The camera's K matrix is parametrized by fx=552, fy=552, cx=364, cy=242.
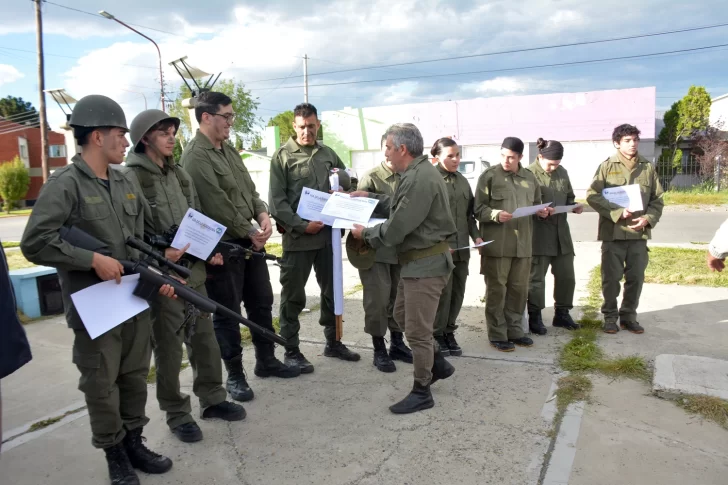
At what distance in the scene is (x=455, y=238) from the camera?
5266mm

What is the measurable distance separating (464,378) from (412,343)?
0.88m

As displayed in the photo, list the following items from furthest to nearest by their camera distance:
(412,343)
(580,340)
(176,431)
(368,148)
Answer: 1. (368,148)
2. (580,340)
3. (412,343)
4. (176,431)

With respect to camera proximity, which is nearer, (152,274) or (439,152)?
(152,274)

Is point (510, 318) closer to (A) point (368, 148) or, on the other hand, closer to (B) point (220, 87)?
(A) point (368, 148)

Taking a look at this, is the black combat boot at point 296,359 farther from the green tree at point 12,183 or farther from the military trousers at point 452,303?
the green tree at point 12,183

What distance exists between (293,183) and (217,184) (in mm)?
915

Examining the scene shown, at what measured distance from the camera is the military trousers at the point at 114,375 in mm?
3016

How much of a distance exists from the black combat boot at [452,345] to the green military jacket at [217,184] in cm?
226

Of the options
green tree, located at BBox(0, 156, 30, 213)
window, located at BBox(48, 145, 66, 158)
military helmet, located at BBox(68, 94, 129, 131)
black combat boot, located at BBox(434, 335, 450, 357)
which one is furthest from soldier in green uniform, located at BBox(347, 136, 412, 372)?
window, located at BBox(48, 145, 66, 158)

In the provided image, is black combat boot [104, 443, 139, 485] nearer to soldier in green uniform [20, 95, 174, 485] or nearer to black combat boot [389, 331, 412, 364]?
soldier in green uniform [20, 95, 174, 485]

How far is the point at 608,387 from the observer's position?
4367 mm

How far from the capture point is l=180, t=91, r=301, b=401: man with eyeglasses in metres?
4.12

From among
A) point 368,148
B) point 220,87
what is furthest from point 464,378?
point 220,87

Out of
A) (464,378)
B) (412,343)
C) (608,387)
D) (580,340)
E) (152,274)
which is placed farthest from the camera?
(580,340)
